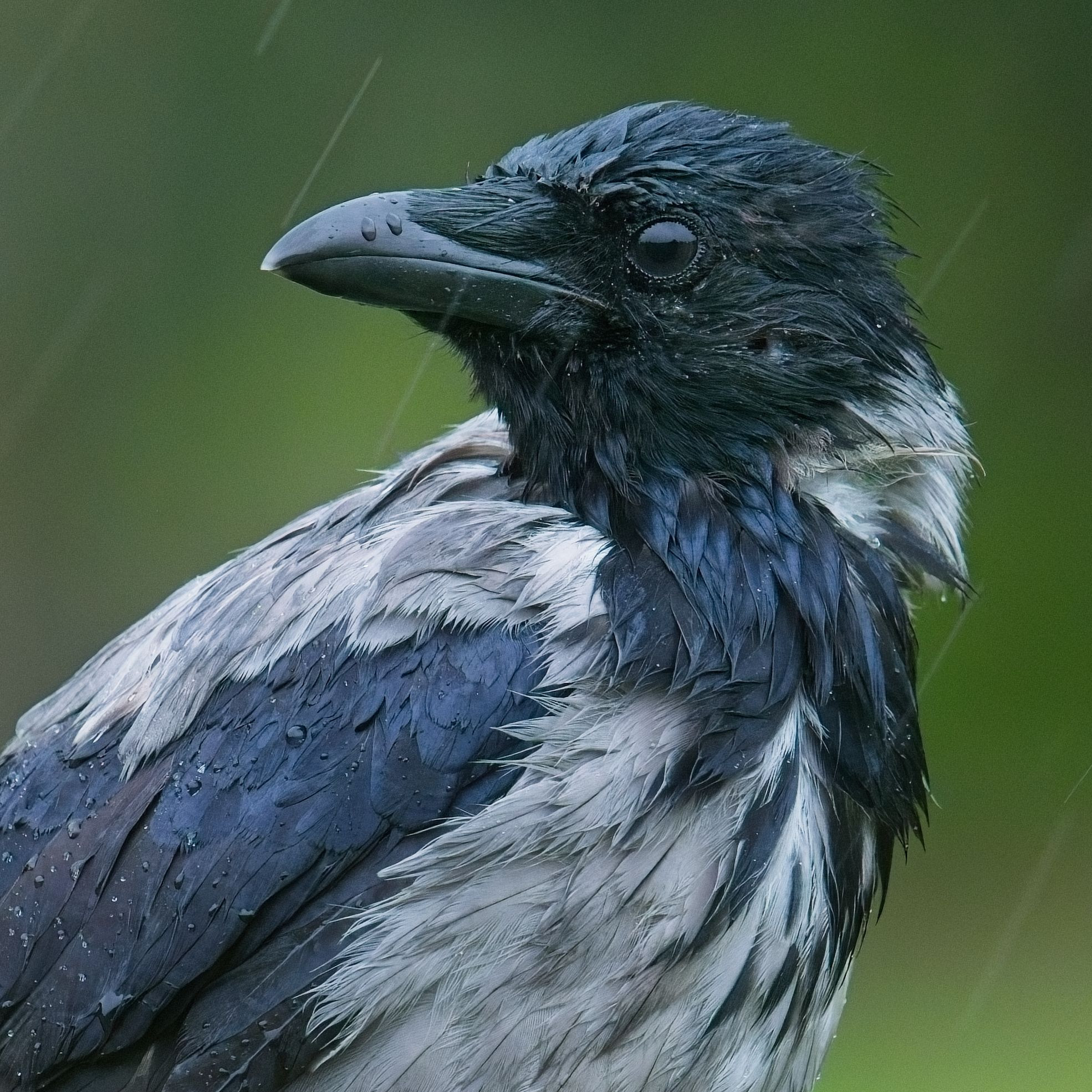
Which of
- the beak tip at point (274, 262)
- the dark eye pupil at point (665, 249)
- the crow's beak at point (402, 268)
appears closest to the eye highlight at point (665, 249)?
the dark eye pupil at point (665, 249)

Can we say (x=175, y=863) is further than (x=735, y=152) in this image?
No

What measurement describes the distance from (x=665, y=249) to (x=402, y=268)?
0.54 meters

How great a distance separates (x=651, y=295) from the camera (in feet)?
11.1

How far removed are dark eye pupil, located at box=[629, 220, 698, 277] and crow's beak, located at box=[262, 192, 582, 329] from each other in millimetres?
165

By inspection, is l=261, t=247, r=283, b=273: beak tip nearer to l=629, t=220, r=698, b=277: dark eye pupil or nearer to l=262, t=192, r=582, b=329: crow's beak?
l=262, t=192, r=582, b=329: crow's beak

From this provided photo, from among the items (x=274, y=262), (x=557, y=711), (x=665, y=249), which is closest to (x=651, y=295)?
(x=665, y=249)

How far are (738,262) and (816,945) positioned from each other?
1413 millimetres

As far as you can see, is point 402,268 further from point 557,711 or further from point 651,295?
point 557,711

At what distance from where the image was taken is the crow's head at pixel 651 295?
3.36 m

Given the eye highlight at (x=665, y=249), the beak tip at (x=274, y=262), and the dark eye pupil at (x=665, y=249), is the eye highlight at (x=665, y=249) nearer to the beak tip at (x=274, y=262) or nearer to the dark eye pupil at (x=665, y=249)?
the dark eye pupil at (x=665, y=249)

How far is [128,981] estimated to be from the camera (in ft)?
10.4

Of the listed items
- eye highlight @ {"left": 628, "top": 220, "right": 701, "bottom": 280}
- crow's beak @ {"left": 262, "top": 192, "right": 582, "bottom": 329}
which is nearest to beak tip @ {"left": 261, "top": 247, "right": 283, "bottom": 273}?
crow's beak @ {"left": 262, "top": 192, "right": 582, "bottom": 329}

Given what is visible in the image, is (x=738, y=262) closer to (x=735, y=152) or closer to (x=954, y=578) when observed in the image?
(x=735, y=152)

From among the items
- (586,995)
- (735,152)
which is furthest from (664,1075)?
(735,152)
